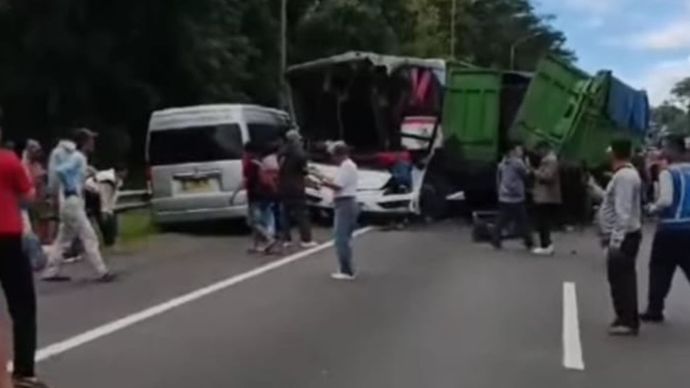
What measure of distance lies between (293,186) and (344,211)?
18.6 feet

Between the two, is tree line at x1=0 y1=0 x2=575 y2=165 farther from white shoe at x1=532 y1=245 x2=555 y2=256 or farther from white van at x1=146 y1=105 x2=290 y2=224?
white shoe at x1=532 y1=245 x2=555 y2=256

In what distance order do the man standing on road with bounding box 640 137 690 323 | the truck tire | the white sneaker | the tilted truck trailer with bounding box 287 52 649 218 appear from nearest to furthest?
the man standing on road with bounding box 640 137 690 323
the white sneaker
the tilted truck trailer with bounding box 287 52 649 218
the truck tire

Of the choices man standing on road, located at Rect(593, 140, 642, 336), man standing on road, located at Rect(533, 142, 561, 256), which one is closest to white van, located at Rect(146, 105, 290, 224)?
man standing on road, located at Rect(533, 142, 561, 256)

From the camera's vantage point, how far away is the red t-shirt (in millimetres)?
9867

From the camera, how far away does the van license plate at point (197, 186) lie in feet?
87.7

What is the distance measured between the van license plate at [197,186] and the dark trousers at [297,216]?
2.39 m

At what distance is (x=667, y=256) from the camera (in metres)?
14.4

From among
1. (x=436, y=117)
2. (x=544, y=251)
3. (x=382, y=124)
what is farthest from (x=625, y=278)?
(x=382, y=124)

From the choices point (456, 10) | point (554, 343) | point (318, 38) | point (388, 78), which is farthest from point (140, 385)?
point (456, 10)

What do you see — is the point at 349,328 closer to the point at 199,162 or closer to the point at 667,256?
the point at 667,256

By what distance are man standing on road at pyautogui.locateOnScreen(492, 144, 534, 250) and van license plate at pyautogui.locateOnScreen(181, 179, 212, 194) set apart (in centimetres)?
515

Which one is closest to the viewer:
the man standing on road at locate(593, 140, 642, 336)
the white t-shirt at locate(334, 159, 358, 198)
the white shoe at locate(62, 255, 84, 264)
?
the man standing on road at locate(593, 140, 642, 336)

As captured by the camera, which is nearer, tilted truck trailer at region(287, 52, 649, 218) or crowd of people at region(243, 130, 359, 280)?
crowd of people at region(243, 130, 359, 280)

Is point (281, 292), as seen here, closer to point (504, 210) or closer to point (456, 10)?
point (504, 210)
